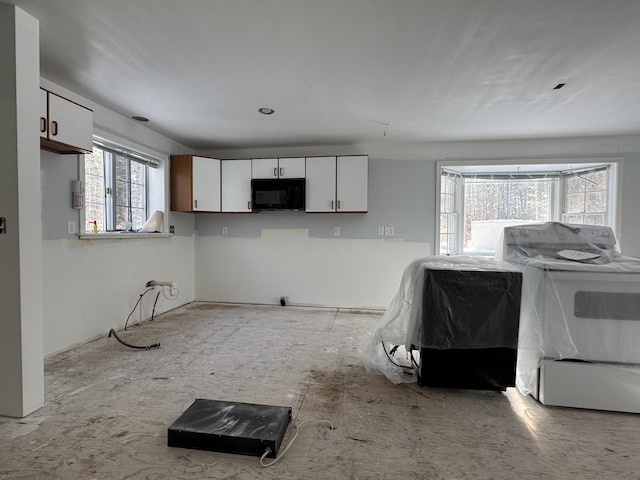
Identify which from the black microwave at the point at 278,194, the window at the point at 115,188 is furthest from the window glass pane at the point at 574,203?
the window at the point at 115,188

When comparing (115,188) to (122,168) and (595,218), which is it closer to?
(122,168)

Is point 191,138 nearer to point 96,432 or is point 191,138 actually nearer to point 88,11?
point 88,11

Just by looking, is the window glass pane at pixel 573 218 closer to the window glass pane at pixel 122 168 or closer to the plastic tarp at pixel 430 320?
the plastic tarp at pixel 430 320

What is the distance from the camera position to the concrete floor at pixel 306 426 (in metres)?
1.46

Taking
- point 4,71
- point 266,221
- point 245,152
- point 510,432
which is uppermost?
point 245,152

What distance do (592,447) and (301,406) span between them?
1531 mm

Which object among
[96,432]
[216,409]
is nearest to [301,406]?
[216,409]

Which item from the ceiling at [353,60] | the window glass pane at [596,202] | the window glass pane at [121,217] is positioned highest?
the ceiling at [353,60]

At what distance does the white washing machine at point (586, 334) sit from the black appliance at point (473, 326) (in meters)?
0.14

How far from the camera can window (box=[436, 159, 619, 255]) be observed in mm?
4270

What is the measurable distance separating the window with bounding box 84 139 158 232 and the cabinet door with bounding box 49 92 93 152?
0.57 m

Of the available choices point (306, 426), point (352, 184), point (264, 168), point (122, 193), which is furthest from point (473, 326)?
point (122, 193)

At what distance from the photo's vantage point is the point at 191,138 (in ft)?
13.8

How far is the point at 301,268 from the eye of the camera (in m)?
4.57
